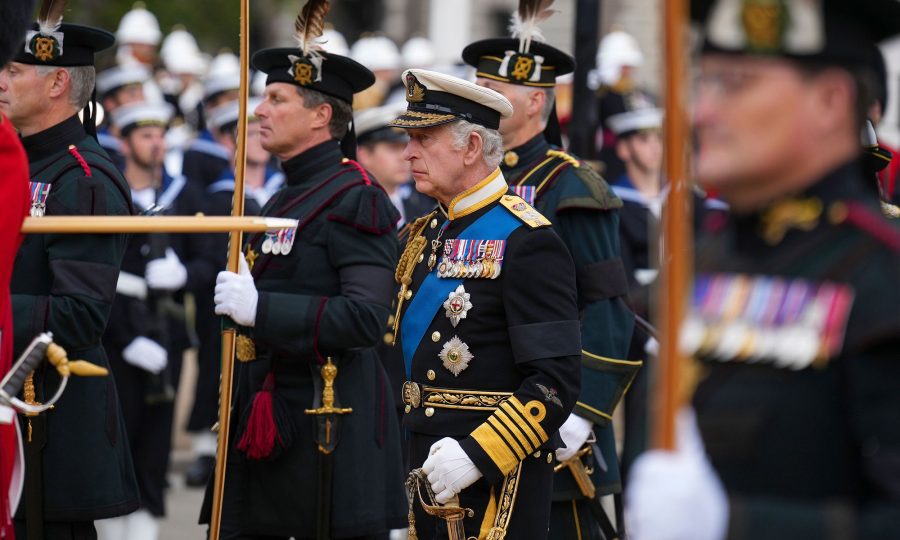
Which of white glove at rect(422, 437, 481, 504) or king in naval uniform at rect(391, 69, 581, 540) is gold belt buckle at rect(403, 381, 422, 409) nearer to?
king in naval uniform at rect(391, 69, 581, 540)

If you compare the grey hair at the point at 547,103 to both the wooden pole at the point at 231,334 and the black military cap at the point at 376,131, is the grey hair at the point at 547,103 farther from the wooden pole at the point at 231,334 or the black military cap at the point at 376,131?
the black military cap at the point at 376,131

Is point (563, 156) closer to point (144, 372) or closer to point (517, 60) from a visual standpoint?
point (517, 60)

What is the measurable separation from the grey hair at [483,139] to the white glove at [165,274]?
13.7 ft

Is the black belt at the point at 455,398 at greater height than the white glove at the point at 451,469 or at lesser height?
greater

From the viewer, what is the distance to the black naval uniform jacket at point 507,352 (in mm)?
4453

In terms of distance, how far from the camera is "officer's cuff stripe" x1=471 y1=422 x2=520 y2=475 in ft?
14.5

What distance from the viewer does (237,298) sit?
5.18 m

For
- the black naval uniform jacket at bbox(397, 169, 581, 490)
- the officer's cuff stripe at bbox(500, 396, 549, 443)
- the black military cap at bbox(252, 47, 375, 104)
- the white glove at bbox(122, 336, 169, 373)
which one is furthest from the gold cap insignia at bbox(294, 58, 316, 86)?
the white glove at bbox(122, 336, 169, 373)

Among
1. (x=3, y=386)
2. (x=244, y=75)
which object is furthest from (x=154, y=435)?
(x=3, y=386)

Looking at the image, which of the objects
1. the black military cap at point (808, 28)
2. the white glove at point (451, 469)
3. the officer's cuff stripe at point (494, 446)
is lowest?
the white glove at point (451, 469)

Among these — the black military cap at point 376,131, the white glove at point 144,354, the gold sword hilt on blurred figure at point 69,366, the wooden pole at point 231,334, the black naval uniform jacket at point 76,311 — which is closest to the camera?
the gold sword hilt on blurred figure at point 69,366

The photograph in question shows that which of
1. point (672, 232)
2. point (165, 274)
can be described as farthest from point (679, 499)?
point (165, 274)

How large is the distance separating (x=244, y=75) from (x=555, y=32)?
87.3 feet

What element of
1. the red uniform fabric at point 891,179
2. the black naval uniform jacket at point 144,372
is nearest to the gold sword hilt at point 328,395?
the red uniform fabric at point 891,179
